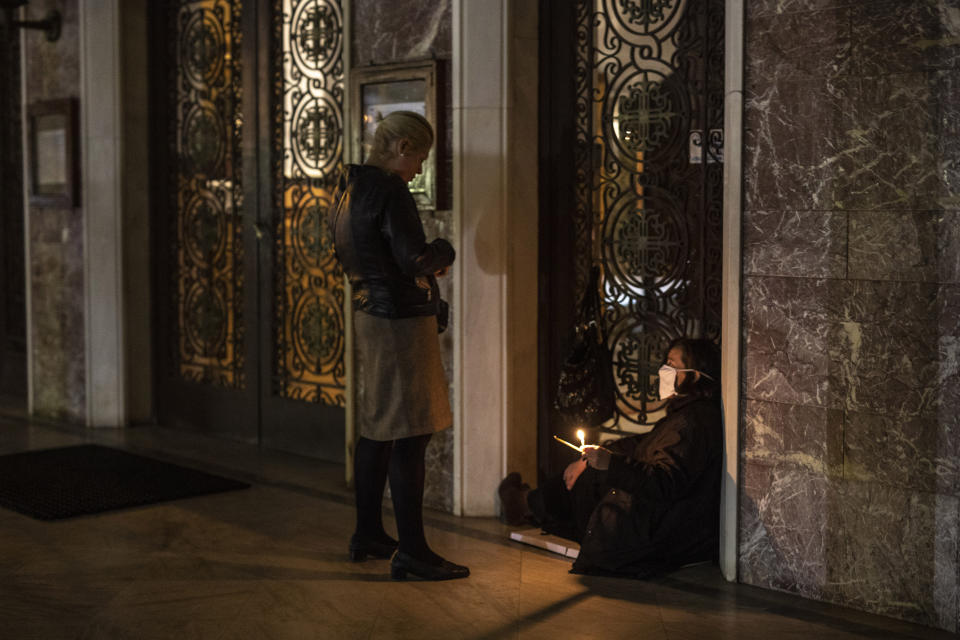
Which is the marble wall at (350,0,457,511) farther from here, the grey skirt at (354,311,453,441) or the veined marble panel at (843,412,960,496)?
the veined marble panel at (843,412,960,496)

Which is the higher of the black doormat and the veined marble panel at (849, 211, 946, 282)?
the veined marble panel at (849, 211, 946, 282)

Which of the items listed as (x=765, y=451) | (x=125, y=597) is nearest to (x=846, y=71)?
(x=765, y=451)

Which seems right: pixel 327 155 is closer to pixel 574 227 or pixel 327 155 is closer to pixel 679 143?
pixel 574 227

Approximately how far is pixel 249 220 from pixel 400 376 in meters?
3.23

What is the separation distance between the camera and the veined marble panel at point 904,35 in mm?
4066

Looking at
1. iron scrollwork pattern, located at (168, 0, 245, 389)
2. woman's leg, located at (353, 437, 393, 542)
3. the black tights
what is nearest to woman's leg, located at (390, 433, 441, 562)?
the black tights

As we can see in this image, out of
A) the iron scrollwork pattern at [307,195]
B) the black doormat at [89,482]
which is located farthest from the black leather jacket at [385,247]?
the iron scrollwork pattern at [307,195]

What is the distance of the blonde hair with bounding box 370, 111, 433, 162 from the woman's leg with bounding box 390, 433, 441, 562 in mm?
1111

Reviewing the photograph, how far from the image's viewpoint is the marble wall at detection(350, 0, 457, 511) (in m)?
5.73

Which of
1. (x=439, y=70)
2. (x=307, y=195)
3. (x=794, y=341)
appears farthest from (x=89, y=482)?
(x=794, y=341)

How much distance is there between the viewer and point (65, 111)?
793 cm

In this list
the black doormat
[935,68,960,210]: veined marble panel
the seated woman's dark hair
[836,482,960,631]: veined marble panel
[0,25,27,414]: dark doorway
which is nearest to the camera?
[935,68,960,210]: veined marble panel

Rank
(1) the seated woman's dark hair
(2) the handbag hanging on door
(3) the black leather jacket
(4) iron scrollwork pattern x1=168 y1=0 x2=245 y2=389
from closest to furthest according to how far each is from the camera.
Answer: (3) the black leather jacket < (1) the seated woman's dark hair < (2) the handbag hanging on door < (4) iron scrollwork pattern x1=168 y1=0 x2=245 y2=389

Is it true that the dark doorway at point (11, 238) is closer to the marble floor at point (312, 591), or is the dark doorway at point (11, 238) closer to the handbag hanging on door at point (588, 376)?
the marble floor at point (312, 591)
